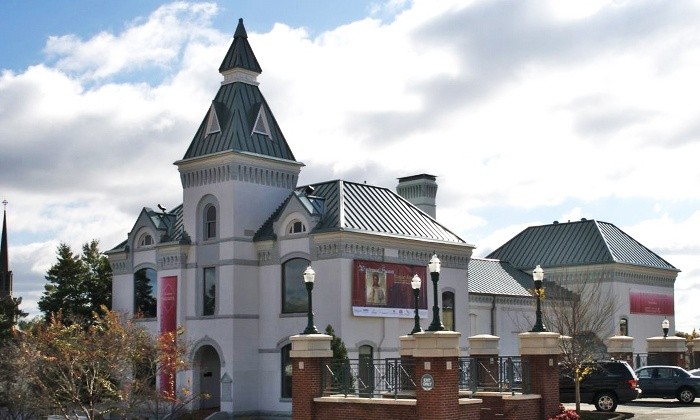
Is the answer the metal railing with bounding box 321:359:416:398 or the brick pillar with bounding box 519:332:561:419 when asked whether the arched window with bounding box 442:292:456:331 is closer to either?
the brick pillar with bounding box 519:332:561:419

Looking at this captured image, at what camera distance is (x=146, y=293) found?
50.7 metres

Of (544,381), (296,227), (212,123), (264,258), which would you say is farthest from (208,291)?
(544,381)

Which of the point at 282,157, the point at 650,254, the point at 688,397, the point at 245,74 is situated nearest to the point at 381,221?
the point at 282,157

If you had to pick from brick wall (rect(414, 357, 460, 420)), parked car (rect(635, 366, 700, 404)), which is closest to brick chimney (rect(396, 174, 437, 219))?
parked car (rect(635, 366, 700, 404))

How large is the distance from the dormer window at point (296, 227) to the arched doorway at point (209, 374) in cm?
693

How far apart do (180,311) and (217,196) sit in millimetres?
5887

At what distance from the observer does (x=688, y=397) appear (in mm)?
40719

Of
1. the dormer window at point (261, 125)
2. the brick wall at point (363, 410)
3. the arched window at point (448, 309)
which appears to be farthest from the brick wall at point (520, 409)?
the dormer window at point (261, 125)

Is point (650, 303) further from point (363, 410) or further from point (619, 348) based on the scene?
point (363, 410)

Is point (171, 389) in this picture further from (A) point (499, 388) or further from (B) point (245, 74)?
(A) point (499, 388)

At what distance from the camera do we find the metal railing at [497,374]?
30.5 metres

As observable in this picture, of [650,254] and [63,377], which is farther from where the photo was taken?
[650,254]

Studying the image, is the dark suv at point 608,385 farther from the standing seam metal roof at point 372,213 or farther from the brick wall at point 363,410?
the standing seam metal roof at point 372,213

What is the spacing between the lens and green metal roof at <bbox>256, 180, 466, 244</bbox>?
145 feet
